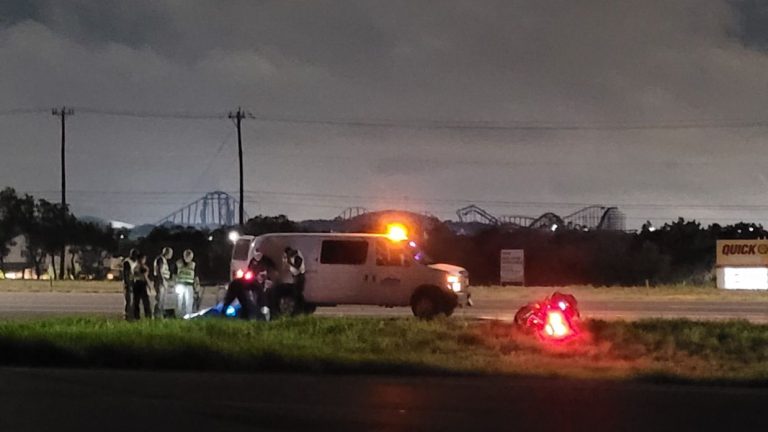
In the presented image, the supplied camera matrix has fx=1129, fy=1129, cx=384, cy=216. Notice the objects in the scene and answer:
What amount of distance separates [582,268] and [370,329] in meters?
44.4

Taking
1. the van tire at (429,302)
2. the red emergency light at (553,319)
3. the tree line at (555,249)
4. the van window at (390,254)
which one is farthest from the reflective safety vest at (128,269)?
the tree line at (555,249)

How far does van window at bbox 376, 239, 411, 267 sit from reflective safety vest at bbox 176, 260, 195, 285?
4167 millimetres

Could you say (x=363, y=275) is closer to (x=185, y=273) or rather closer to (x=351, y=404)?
(x=185, y=273)

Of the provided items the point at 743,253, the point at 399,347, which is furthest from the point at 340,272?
the point at 743,253

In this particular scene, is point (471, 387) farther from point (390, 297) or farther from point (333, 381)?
point (390, 297)

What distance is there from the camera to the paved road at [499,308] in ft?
93.7

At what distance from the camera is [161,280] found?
23922 millimetres

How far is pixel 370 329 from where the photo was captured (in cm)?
2097

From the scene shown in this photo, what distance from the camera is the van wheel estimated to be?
2492cm

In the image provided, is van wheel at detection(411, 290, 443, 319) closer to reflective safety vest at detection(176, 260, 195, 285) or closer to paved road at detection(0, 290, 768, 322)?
paved road at detection(0, 290, 768, 322)

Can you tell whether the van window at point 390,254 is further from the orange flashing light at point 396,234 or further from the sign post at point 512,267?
the sign post at point 512,267

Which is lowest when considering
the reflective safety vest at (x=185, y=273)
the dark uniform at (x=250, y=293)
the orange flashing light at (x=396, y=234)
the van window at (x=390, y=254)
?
the dark uniform at (x=250, y=293)

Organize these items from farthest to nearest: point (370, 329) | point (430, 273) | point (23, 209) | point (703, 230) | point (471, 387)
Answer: point (23, 209) < point (703, 230) < point (430, 273) < point (370, 329) < point (471, 387)

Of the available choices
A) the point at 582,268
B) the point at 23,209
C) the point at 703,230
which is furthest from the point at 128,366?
the point at 23,209
